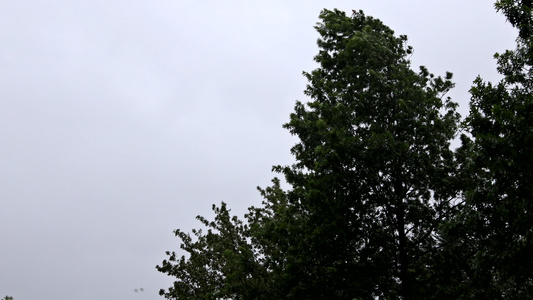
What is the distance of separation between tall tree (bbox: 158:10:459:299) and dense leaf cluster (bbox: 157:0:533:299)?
0.04 metres

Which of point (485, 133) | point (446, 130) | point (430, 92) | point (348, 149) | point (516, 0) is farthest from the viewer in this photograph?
point (430, 92)

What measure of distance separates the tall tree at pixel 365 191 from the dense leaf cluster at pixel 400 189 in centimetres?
4

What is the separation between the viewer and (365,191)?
12703 millimetres

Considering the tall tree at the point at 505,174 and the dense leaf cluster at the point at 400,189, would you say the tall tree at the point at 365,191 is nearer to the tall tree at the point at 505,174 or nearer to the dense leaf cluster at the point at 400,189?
the dense leaf cluster at the point at 400,189

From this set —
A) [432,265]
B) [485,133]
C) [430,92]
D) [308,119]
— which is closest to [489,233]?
[485,133]

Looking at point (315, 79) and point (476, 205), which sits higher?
point (315, 79)

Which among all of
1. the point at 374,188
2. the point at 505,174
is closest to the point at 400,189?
the point at 374,188

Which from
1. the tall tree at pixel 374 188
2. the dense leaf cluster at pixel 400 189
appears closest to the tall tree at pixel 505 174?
the dense leaf cluster at pixel 400 189

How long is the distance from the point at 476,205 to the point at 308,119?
598 centimetres

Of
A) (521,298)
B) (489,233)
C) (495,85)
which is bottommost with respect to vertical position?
(521,298)

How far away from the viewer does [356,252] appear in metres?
13.0

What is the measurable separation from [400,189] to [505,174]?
12.7 ft

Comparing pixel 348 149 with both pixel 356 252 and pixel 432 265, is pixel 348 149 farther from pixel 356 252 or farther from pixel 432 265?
pixel 432 265

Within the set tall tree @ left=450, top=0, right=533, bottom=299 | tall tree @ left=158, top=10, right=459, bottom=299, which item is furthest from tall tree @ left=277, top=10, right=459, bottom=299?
tall tree @ left=450, top=0, right=533, bottom=299
